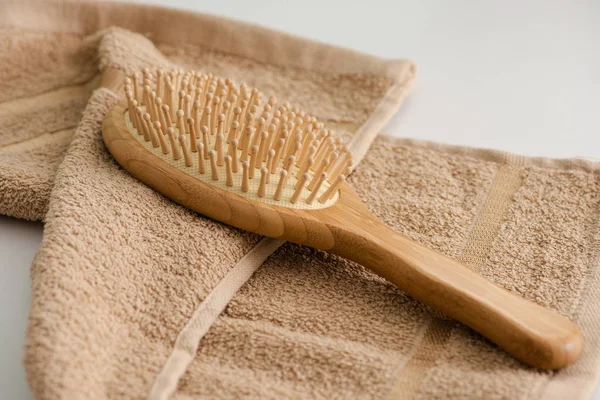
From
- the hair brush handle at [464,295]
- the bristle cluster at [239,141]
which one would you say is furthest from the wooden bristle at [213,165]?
the hair brush handle at [464,295]

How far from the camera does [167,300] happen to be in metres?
0.61

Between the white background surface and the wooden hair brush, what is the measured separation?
0.16m

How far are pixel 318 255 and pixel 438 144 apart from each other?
26 cm

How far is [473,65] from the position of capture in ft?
3.66

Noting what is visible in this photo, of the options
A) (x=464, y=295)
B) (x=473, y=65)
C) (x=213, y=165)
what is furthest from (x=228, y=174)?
(x=473, y=65)

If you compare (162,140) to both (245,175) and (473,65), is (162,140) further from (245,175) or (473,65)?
(473,65)

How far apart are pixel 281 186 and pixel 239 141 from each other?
8 centimetres

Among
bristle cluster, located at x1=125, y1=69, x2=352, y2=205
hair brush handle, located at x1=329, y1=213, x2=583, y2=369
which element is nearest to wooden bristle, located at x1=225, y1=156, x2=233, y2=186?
bristle cluster, located at x1=125, y1=69, x2=352, y2=205

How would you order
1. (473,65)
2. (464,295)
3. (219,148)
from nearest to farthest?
(464,295) → (219,148) → (473,65)

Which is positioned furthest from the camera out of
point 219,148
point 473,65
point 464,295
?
point 473,65

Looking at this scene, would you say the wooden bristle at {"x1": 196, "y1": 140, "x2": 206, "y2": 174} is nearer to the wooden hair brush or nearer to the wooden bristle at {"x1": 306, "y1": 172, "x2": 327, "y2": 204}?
the wooden hair brush

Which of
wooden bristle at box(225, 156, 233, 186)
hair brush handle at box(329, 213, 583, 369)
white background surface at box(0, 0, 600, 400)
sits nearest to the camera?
hair brush handle at box(329, 213, 583, 369)

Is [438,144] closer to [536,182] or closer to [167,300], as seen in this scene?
[536,182]

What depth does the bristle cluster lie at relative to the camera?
26.4 inches
